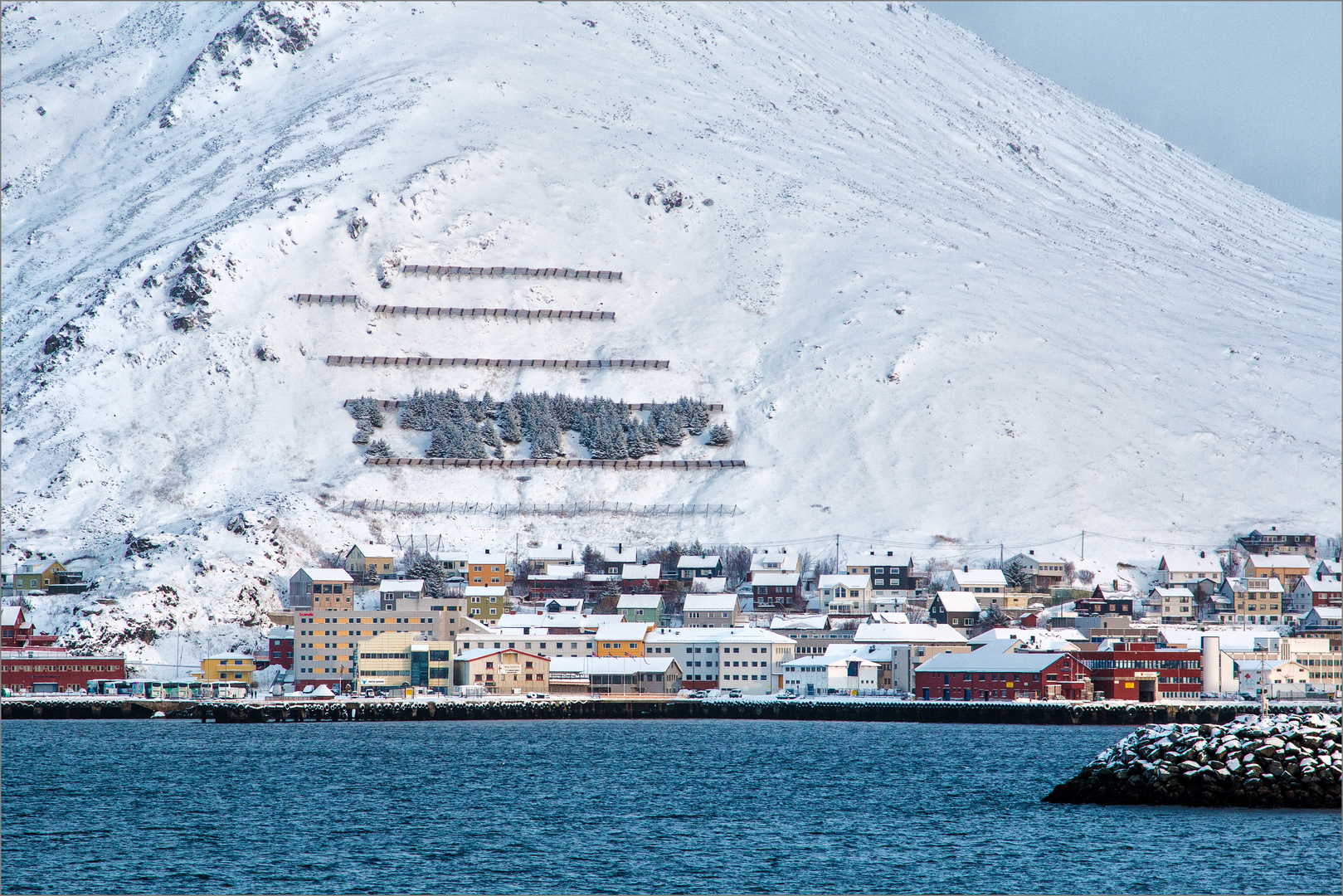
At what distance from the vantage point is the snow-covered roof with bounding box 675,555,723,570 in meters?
143

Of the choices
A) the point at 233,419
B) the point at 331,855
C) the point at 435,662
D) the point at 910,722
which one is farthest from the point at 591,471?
the point at 331,855

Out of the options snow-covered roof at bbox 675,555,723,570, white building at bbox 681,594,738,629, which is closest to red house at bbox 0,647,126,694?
white building at bbox 681,594,738,629

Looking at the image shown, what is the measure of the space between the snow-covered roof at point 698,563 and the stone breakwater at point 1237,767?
271 ft

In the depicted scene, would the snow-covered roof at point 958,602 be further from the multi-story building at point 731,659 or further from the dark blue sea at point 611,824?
the dark blue sea at point 611,824

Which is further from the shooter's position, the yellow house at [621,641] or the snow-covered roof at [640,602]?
the snow-covered roof at [640,602]

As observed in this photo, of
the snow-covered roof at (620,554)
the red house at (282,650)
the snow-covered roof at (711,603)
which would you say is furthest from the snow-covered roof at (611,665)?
the snow-covered roof at (620,554)

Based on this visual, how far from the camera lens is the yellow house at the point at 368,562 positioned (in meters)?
138

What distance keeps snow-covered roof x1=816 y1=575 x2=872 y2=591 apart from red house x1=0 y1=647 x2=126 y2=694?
50155 mm

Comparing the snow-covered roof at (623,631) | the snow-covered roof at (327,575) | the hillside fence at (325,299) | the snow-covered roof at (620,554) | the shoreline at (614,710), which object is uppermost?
the hillside fence at (325,299)

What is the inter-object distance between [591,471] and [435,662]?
43571 millimetres

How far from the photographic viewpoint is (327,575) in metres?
128

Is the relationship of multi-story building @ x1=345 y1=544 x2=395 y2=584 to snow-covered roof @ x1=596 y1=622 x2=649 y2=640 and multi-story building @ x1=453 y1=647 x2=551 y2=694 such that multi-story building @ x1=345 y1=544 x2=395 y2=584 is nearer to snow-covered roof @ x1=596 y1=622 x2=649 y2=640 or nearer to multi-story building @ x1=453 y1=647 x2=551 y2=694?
snow-covered roof @ x1=596 y1=622 x2=649 y2=640

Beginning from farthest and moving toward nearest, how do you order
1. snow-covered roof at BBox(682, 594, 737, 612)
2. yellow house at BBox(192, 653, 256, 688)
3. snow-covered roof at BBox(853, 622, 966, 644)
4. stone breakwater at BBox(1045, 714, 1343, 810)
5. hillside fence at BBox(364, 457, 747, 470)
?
1. hillside fence at BBox(364, 457, 747, 470)
2. snow-covered roof at BBox(682, 594, 737, 612)
3. snow-covered roof at BBox(853, 622, 966, 644)
4. yellow house at BBox(192, 653, 256, 688)
5. stone breakwater at BBox(1045, 714, 1343, 810)

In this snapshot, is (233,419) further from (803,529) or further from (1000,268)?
(1000,268)
